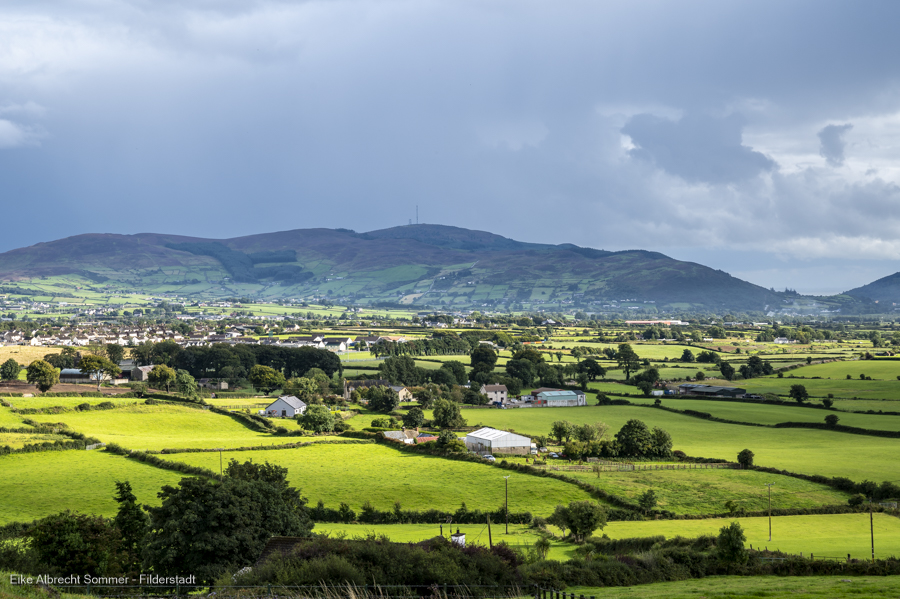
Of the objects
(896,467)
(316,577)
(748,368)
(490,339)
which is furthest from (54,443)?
(490,339)

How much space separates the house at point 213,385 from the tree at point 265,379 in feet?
14.3

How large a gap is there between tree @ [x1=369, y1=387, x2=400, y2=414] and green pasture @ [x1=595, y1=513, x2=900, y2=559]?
3746 centimetres

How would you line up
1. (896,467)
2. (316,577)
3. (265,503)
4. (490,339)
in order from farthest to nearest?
1. (490,339)
2. (896,467)
3. (265,503)
4. (316,577)

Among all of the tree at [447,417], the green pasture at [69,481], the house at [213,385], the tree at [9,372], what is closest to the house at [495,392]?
the tree at [447,417]

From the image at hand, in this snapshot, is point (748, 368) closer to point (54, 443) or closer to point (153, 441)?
point (153, 441)

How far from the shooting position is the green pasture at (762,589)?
16391 millimetres

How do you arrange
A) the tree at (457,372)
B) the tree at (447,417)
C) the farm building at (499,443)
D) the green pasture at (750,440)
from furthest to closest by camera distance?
1. the tree at (457,372)
2. the tree at (447,417)
3. the farm building at (499,443)
4. the green pasture at (750,440)

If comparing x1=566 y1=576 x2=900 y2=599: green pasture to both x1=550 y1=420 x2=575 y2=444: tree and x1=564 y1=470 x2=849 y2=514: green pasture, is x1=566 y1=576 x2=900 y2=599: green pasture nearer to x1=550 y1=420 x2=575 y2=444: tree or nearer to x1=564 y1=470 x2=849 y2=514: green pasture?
x1=564 y1=470 x2=849 y2=514: green pasture

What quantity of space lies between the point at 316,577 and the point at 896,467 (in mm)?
38413

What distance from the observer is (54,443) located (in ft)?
144

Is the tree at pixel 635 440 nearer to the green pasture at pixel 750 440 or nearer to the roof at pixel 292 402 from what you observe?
the green pasture at pixel 750 440

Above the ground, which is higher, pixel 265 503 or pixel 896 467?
pixel 265 503

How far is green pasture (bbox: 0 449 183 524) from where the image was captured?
3106 cm

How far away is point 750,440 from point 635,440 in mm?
11553
